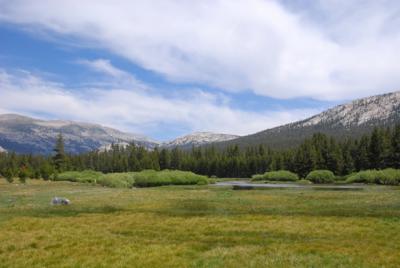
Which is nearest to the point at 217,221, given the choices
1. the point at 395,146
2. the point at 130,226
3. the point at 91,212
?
the point at 130,226

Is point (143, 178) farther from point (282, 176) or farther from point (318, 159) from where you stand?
point (318, 159)

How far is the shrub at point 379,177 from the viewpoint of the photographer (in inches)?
3856

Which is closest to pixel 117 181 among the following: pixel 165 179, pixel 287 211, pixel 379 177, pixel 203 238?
pixel 165 179

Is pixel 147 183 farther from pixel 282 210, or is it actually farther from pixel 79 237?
pixel 79 237

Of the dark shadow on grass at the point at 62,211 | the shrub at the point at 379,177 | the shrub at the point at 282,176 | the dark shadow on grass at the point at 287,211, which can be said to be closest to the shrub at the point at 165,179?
the shrub at the point at 282,176

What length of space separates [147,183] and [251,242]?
90670mm

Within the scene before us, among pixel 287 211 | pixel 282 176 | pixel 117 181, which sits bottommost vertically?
pixel 287 211

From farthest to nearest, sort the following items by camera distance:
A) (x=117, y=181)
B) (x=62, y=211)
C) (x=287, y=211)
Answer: (x=117, y=181)
(x=62, y=211)
(x=287, y=211)

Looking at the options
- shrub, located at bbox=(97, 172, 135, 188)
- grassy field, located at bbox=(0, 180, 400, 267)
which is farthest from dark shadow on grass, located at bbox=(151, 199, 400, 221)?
shrub, located at bbox=(97, 172, 135, 188)

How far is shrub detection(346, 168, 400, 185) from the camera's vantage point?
97.9 metres

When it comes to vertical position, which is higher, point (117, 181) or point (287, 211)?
point (117, 181)

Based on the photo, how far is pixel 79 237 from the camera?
84.5 ft

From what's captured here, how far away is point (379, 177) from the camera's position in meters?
101

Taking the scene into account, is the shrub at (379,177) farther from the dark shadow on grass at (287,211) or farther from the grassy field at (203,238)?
the grassy field at (203,238)
